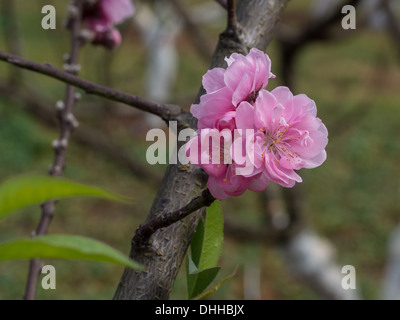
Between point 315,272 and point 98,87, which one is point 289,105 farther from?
point 315,272

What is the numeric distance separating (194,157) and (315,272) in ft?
8.02

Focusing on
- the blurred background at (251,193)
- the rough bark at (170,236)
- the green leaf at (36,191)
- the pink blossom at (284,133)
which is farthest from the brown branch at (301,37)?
the green leaf at (36,191)

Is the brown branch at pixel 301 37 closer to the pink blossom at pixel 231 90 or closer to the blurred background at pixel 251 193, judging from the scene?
the blurred background at pixel 251 193

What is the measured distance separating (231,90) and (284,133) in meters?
0.08

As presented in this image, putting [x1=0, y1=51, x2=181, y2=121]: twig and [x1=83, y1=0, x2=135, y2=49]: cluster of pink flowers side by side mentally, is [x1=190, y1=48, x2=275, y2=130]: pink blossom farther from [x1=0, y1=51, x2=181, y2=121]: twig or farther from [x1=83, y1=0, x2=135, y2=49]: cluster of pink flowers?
[x1=83, y1=0, x2=135, y2=49]: cluster of pink flowers

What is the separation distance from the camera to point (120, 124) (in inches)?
300

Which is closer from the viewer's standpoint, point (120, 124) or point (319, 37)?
point (319, 37)

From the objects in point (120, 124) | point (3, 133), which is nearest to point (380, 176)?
point (120, 124)

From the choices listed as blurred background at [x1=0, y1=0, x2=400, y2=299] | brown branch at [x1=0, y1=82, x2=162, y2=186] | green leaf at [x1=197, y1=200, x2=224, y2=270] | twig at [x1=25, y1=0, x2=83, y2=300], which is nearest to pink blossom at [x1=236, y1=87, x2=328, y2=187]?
green leaf at [x1=197, y1=200, x2=224, y2=270]

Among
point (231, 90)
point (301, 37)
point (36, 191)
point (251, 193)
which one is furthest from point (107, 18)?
point (251, 193)

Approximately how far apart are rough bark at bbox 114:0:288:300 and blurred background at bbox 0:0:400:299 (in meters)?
0.88

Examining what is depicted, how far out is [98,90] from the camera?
2.34ft

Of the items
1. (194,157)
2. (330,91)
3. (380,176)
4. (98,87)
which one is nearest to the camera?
→ (194,157)

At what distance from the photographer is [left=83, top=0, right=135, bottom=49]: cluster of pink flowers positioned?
1086 mm
